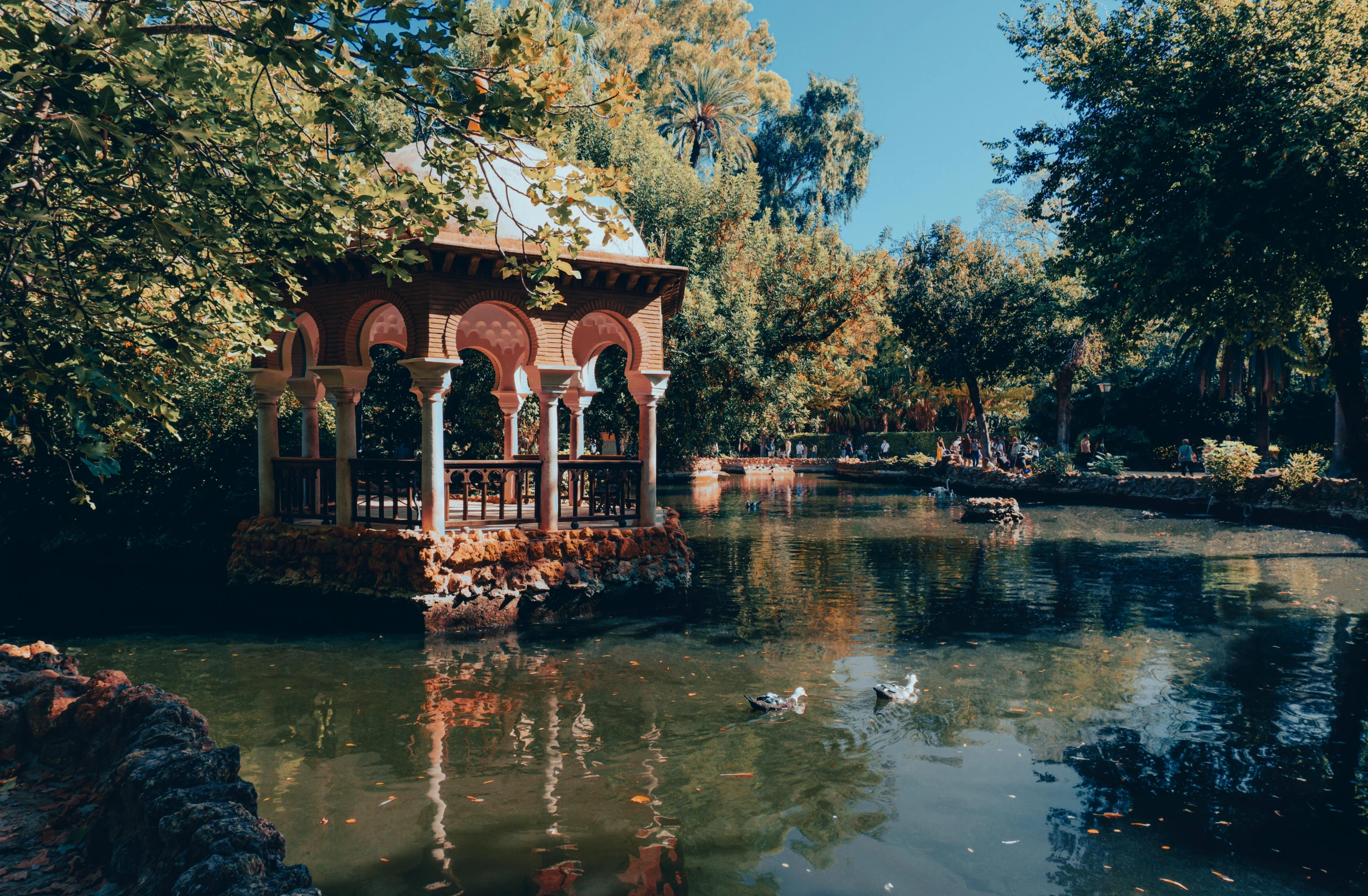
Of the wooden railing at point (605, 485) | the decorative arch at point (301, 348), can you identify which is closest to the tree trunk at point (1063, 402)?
the wooden railing at point (605, 485)

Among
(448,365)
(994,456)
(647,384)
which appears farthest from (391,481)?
(994,456)

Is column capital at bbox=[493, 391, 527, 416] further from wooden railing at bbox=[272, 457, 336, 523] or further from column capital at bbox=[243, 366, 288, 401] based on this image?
column capital at bbox=[243, 366, 288, 401]

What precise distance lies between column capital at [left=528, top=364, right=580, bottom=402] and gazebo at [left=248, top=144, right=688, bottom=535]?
0.02 m

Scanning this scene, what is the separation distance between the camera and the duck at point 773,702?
7.83 m

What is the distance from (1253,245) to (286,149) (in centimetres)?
1529

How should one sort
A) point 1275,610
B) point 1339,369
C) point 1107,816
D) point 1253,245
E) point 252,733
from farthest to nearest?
point 1339,369, point 1253,245, point 1275,610, point 252,733, point 1107,816

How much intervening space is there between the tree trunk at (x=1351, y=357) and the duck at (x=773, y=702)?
48.3ft

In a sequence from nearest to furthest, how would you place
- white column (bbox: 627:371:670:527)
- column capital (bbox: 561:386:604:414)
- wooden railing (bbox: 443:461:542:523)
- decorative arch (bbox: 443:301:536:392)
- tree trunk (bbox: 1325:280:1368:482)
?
wooden railing (bbox: 443:461:542:523), white column (bbox: 627:371:670:527), column capital (bbox: 561:386:604:414), decorative arch (bbox: 443:301:536:392), tree trunk (bbox: 1325:280:1368:482)

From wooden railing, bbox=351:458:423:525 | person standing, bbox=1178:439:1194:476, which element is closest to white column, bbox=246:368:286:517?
wooden railing, bbox=351:458:423:525

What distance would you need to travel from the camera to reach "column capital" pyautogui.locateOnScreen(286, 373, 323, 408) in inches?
557

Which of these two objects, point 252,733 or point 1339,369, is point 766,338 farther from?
point 252,733

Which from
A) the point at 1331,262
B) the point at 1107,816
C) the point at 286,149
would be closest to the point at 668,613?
the point at 1107,816

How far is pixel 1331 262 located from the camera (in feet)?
48.7

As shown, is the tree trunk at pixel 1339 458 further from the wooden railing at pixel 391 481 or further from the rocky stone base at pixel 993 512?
the wooden railing at pixel 391 481
